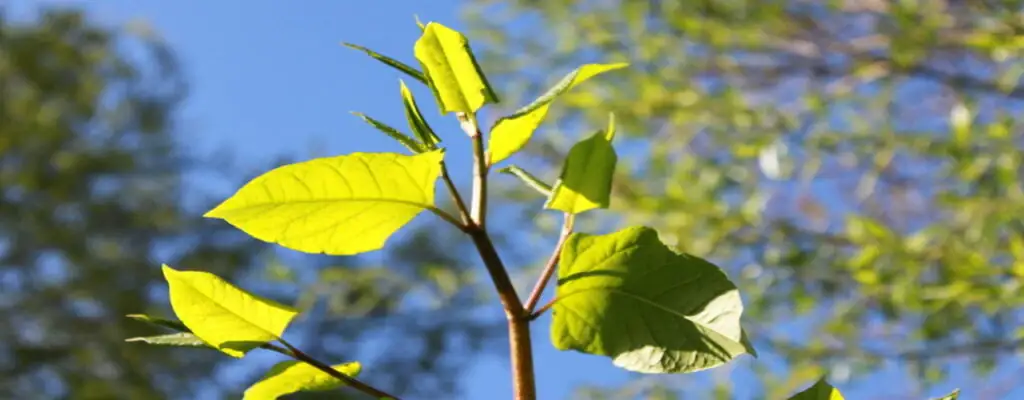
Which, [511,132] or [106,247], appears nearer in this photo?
[511,132]

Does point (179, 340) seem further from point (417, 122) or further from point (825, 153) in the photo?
point (825, 153)

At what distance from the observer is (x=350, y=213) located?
11.7 inches

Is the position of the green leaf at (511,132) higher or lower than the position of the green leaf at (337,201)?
higher

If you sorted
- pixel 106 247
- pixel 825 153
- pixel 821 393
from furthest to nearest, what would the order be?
pixel 106 247 → pixel 825 153 → pixel 821 393

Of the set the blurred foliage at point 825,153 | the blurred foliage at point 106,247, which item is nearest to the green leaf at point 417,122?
the blurred foliage at point 825,153

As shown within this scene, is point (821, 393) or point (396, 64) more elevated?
point (396, 64)

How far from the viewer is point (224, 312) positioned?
1.01 feet

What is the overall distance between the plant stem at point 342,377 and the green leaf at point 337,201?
0.04 m

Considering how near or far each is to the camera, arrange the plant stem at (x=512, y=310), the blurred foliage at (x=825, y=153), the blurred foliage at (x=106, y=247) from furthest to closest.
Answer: the blurred foliage at (x=106, y=247) → the blurred foliage at (x=825, y=153) → the plant stem at (x=512, y=310)

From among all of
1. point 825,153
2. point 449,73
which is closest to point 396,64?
point 449,73

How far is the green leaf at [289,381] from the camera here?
0.31 metres

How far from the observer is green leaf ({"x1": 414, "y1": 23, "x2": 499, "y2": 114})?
0.30 m

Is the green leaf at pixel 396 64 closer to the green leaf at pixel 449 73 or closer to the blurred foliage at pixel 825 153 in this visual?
the green leaf at pixel 449 73

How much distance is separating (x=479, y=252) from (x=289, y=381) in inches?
3.3
